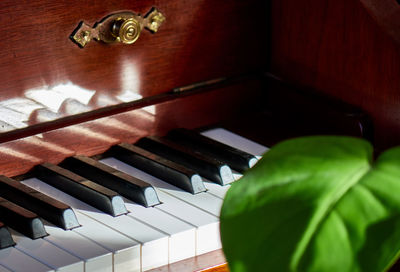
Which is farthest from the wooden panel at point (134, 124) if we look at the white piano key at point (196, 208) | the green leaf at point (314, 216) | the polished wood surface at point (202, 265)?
the green leaf at point (314, 216)

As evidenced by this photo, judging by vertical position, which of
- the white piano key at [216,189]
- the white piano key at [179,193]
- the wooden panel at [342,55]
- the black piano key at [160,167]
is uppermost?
the wooden panel at [342,55]

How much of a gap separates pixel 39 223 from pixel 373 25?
0.79 metres

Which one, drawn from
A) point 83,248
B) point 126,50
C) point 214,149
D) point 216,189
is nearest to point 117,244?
point 83,248

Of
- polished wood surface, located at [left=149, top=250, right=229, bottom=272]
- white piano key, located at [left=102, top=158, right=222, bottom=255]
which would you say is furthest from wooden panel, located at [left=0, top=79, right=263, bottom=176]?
polished wood surface, located at [left=149, top=250, right=229, bottom=272]

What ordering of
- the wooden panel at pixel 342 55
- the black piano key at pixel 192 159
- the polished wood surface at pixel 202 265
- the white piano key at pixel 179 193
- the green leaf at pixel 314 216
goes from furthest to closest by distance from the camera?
the wooden panel at pixel 342 55, the black piano key at pixel 192 159, the white piano key at pixel 179 193, the polished wood surface at pixel 202 265, the green leaf at pixel 314 216

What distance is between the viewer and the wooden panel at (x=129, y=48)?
1.40 metres

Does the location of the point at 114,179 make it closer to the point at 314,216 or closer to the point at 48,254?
the point at 48,254

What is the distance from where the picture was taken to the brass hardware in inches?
58.1

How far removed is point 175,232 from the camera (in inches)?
47.8

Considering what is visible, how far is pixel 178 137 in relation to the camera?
1633mm

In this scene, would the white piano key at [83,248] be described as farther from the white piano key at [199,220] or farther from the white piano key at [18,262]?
the white piano key at [199,220]

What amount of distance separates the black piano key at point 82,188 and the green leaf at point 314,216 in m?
0.66

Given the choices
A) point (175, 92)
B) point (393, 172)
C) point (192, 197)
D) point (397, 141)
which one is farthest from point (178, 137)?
point (393, 172)

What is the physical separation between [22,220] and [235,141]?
0.60 metres
